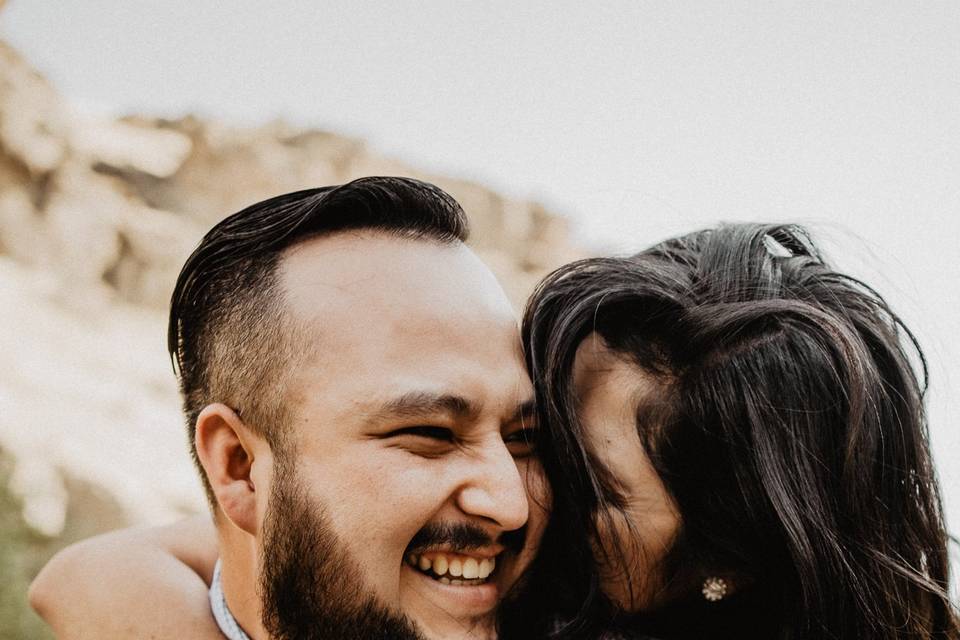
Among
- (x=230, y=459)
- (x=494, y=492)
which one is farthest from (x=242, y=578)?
(x=494, y=492)

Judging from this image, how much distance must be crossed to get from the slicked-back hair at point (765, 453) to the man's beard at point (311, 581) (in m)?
0.68

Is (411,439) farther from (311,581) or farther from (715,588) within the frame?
(715,588)

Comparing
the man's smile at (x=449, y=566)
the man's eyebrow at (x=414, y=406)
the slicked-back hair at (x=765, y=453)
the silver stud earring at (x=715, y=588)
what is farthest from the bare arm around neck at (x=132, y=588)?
the silver stud earring at (x=715, y=588)

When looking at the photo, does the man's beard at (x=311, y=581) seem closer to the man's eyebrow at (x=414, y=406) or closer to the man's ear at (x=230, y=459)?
the man's ear at (x=230, y=459)

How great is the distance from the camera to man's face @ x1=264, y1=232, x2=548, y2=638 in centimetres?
202

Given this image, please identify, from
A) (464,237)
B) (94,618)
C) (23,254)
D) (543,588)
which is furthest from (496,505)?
(23,254)

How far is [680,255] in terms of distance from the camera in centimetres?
276

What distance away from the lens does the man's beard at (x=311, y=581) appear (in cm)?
201

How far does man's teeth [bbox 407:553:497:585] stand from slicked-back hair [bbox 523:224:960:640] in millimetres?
419

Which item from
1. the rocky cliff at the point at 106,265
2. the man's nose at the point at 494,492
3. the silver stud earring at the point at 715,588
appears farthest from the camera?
the rocky cliff at the point at 106,265

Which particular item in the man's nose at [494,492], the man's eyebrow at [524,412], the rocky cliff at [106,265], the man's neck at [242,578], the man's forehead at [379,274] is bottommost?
the rocky cliff at [106,265]

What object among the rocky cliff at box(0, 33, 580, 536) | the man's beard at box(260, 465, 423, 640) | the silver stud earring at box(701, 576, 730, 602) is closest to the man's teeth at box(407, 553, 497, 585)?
the man's beard at box(260, 465, 423, 640)

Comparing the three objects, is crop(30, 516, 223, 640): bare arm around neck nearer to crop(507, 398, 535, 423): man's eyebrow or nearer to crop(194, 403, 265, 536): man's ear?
crop(194, 403, 265, 536): man's ear

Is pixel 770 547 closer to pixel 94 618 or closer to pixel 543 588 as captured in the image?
pixel 543 588
